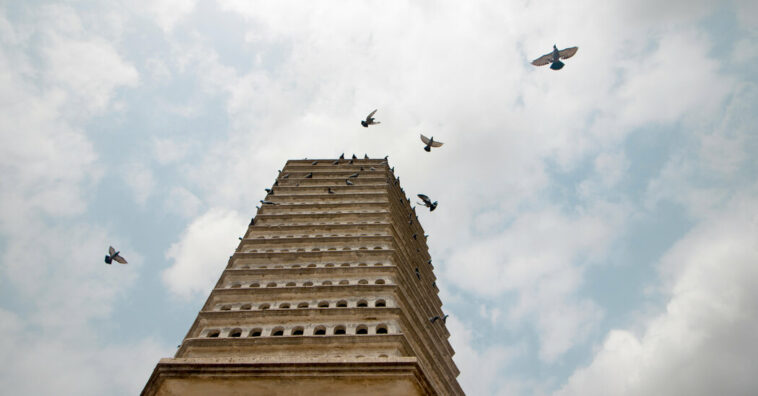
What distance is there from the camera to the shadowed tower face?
14125 mm

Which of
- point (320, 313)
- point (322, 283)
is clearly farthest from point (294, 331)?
point (322, 283)

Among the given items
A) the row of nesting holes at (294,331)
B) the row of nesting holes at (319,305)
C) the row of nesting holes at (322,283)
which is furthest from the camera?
the row of nesting holes at (322,283)

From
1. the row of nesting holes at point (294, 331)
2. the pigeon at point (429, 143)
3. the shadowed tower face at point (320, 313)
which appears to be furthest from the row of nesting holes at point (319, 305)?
the pigeon at point (429, 143)

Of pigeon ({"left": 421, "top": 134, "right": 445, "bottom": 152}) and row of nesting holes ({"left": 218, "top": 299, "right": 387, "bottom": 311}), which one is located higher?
pigeon ({"left": 421, "top": 134, "right": 445, "bottom": 152})

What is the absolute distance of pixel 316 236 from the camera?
2497 centimetres

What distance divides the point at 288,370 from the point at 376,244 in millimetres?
10539

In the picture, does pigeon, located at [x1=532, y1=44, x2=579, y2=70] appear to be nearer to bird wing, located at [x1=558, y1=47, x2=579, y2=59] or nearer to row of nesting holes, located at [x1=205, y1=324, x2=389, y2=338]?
bird wing, located at [x1=558, y1=47, x2=579, y2=59]

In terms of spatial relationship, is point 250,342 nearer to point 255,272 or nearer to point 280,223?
point 255,272

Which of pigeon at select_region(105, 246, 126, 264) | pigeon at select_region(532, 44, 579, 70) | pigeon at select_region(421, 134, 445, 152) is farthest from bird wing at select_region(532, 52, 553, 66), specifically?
pigeon at select_region(105, 246, 126, 264)

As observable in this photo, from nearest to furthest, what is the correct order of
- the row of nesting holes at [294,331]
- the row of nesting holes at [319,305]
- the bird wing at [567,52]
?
the bird wing at [567,52] < the row of nesting holes at [294,331] < the row of nesting holes at [319,305]

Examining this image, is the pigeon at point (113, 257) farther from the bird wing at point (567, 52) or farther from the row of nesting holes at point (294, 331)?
the bird wing at point (567, 52)

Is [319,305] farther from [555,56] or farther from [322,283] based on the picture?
[555,56]

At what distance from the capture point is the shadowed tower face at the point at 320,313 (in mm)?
14125

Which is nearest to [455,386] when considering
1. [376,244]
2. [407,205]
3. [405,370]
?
[376,244]
